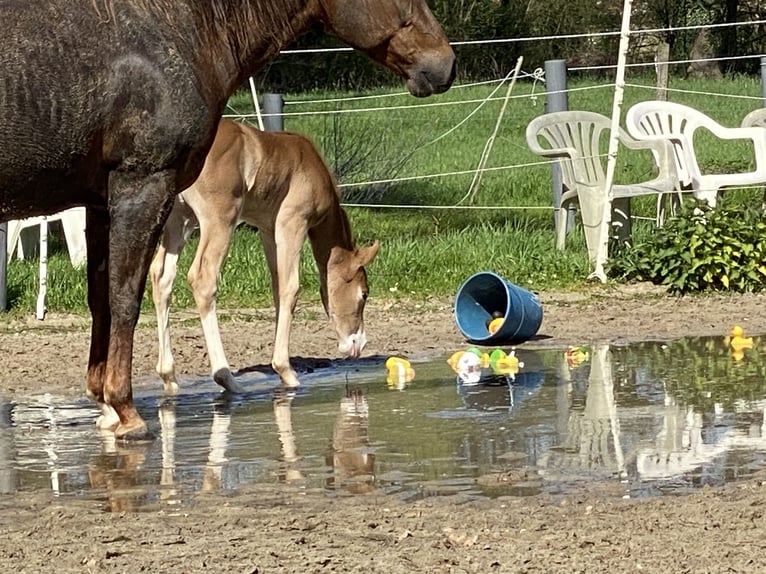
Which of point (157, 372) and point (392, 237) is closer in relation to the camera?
point (157, 372)

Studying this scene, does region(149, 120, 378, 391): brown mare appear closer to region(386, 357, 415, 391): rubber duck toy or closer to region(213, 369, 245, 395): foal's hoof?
region(213, 369, 245, 395): foal's hoof

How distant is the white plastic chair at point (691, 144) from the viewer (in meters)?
12.7

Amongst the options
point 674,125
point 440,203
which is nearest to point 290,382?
point 674,125

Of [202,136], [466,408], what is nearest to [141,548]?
[202,136]

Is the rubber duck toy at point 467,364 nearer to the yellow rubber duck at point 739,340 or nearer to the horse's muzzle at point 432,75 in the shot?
the yellow rubber duck at point 739,340

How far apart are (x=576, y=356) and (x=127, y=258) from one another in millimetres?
3320

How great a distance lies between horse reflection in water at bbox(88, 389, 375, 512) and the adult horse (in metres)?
0.32

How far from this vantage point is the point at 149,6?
670 centimetres

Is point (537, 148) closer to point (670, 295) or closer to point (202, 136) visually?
point (670, 295)

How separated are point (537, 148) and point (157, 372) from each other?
15.0ft

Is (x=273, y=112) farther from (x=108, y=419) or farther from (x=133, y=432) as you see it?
(x=133, y=432)

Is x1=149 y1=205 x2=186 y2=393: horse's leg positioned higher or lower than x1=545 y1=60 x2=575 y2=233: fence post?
lower

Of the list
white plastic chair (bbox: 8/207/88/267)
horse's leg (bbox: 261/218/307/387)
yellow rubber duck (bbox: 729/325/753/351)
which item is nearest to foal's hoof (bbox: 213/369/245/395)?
horse's leg (bbox: 261/218/307/387)

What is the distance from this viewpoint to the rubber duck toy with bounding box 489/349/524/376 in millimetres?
8961
